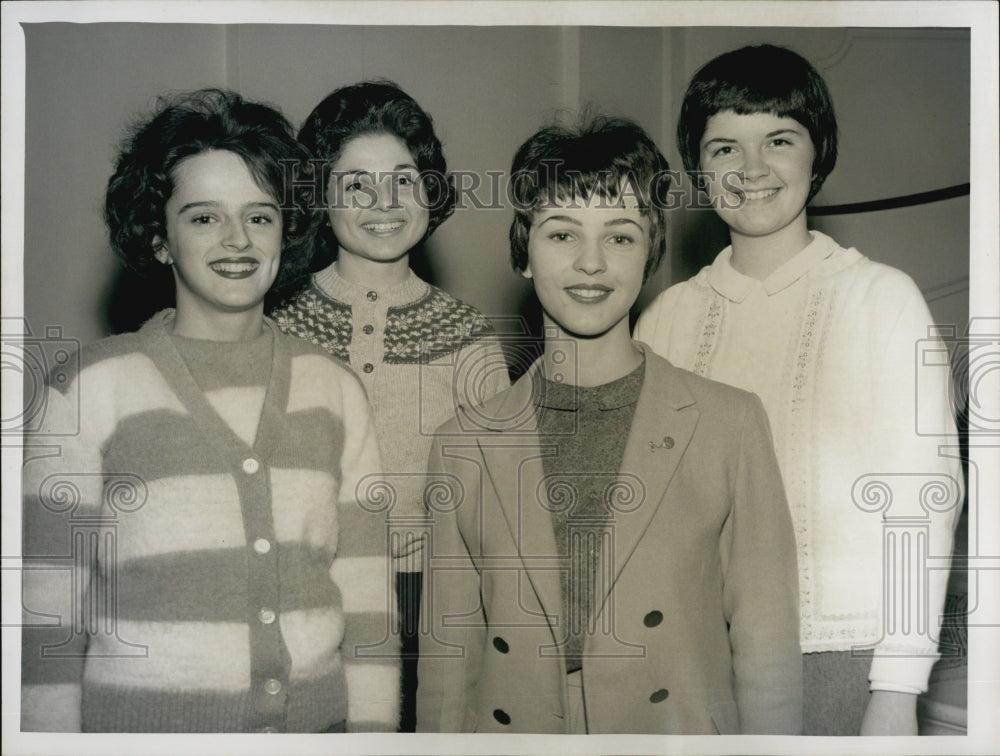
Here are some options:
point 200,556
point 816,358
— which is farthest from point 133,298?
point 816,358

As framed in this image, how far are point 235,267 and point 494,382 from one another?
51cm

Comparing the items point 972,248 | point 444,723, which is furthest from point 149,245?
point 972,248

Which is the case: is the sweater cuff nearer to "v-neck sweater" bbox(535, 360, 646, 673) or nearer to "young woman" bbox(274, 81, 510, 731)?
"v-neck sweater" bbox(535, 360, 646, 673)

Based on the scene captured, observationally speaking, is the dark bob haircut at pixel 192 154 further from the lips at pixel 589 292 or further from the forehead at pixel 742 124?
the forehead at pixel 742 124

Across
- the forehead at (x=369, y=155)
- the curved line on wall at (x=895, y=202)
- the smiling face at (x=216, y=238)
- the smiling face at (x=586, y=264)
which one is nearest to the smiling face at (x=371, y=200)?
the forehead at (x=369, y=155)

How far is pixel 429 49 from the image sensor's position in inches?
82.1

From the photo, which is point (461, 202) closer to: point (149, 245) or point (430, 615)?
point (149, 245)

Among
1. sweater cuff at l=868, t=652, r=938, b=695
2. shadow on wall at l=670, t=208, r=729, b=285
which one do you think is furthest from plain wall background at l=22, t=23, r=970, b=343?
sweater cuff at l=868, t=652, r=938, b=695

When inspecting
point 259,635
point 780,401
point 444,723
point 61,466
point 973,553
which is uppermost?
point 780,401

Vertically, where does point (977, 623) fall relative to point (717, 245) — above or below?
below

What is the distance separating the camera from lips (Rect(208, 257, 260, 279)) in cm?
202

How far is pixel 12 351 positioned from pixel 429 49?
0.96m

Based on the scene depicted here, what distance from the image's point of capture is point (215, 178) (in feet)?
6.62

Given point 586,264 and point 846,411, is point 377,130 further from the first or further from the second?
point 846,411
